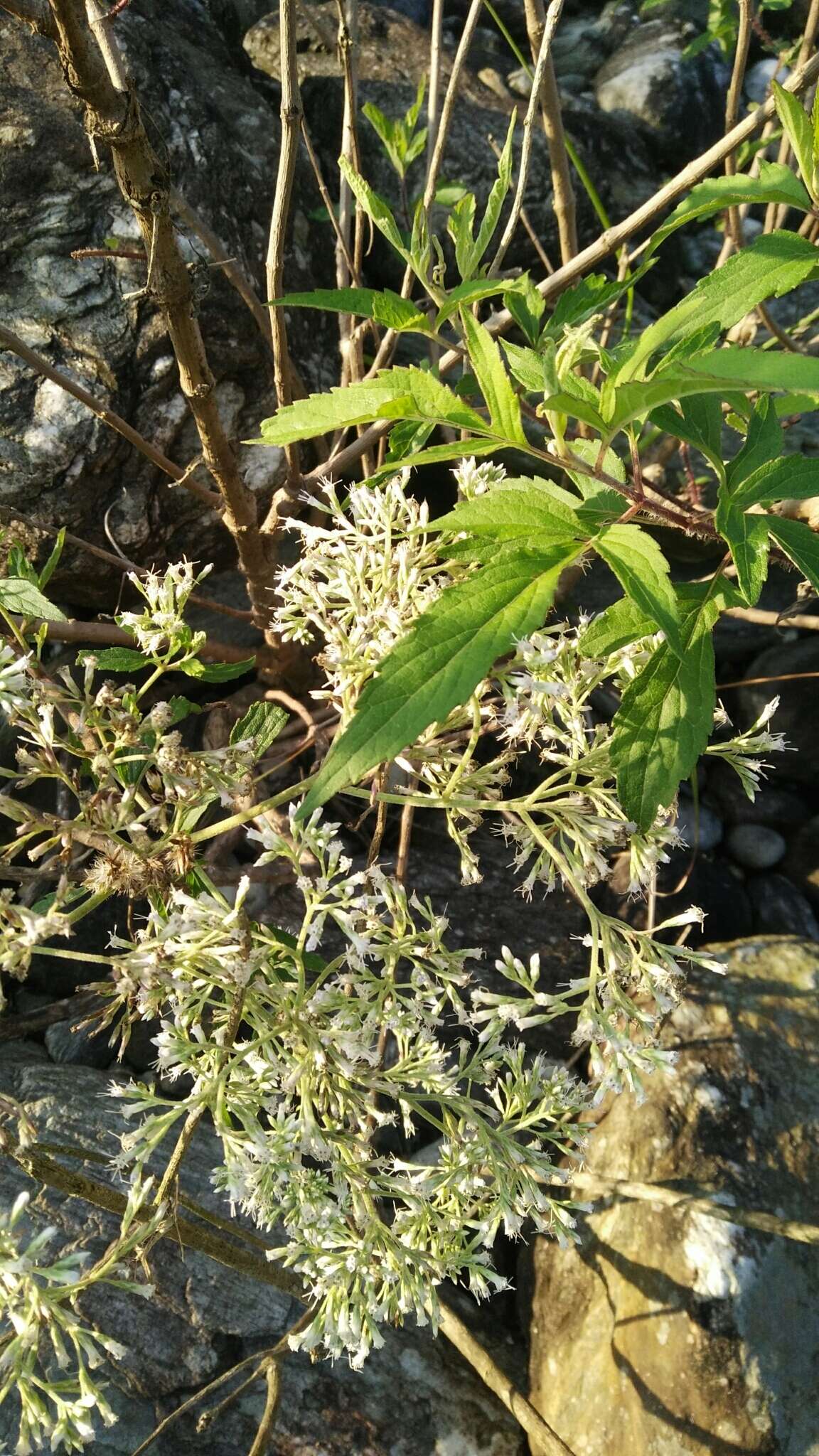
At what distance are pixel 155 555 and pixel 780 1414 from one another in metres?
3.07

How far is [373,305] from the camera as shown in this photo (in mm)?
1701

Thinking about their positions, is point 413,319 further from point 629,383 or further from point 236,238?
point 236,238

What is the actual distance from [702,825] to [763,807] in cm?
34

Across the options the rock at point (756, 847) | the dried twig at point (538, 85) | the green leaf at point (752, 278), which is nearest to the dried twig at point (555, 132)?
the dried twig at point (538, 85)

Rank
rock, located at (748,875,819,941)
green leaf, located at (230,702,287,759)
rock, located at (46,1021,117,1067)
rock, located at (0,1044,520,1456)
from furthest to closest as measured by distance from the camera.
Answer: rock, located at (748,875,819,941), rock, located at (46,1021,117,1067), rock, located at (0,1044,520,1456), green leaf, located at (230,702,287,759)

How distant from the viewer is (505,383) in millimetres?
1386

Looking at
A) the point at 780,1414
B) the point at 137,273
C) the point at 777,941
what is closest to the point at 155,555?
the point at 137,273

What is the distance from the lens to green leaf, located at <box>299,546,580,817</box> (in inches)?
47.9

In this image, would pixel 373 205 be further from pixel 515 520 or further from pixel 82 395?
pixel 82 395

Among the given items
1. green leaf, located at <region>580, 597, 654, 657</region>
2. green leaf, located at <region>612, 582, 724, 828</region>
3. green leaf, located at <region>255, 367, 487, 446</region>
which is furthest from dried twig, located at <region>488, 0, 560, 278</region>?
green leaf, located at <region>612, 582, 724, 828</region>

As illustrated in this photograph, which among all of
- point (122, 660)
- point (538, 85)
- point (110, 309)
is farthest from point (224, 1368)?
point (538, 85)

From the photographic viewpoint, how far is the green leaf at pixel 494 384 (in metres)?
1.38

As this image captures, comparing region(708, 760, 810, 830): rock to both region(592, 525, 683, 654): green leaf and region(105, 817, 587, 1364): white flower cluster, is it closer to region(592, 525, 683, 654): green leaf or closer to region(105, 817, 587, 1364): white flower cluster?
region(105, 817, 587, 1364): white flower cluster

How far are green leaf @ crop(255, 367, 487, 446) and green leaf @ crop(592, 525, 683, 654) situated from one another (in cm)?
25
